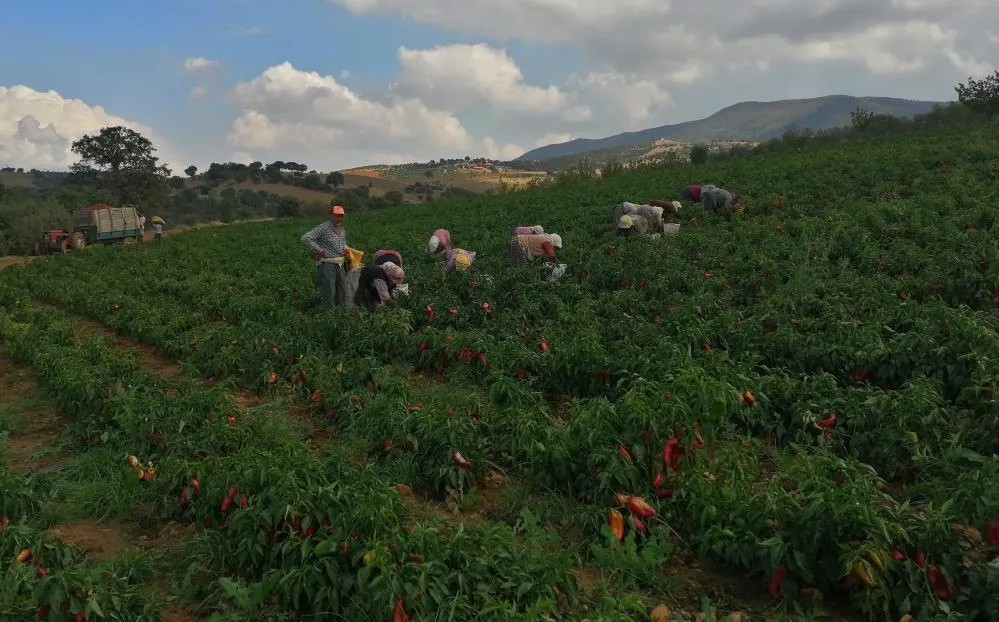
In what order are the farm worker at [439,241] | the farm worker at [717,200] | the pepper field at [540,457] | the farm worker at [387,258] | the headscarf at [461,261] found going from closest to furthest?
the pepper field at [540,457], the farm worker at [387,258], the headscarf at [461,261], the farm worker at [439,241], the farm worker at [717,200]

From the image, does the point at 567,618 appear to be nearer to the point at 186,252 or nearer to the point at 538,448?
the point at 538,448

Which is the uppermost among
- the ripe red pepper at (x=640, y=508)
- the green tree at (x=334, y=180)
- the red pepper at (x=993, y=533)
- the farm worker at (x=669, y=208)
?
the green tree at (x=334, y=180)

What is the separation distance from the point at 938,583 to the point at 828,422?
5.69 feet

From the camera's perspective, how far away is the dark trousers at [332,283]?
31.4ft

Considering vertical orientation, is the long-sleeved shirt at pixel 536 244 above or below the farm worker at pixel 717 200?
below

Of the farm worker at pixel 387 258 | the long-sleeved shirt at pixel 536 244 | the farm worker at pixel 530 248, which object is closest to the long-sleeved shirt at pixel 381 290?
the farm worker at pixel 387 258

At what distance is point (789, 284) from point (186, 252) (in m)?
21.0

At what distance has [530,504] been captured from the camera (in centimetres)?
Answer: 423

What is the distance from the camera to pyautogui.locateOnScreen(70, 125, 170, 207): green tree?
54.1 metres

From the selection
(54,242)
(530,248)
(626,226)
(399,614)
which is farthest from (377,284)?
(54,242)

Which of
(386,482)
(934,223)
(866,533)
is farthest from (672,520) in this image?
(934,223)

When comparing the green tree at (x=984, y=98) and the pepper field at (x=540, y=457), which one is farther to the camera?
the green tree at (x=984, y=98)

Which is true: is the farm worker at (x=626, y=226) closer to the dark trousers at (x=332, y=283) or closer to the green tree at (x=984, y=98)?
the dark trousers at (x=332, y=283)

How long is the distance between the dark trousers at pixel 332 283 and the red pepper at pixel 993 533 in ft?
27.0
